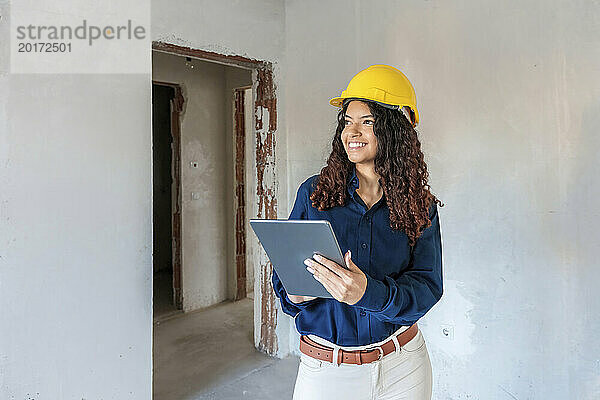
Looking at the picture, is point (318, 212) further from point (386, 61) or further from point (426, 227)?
point (386, 61)

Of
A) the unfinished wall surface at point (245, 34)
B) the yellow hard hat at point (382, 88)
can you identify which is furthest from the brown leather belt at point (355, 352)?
the unfinished wall surface at point (245, 34)

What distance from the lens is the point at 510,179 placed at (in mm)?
2373

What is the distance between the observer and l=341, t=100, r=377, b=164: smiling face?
1.40 metres

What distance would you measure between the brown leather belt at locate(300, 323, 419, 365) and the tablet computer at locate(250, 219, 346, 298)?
0.63ft

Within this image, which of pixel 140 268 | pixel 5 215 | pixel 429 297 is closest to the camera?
pixel 429 297

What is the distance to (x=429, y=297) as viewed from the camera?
134cm

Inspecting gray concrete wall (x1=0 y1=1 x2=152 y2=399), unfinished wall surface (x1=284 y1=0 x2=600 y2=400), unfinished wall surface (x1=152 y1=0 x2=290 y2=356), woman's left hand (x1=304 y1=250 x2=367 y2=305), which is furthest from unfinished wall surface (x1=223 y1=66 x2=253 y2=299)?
woman's left hand (x1=304 y1=250 x2=367 y2=305)

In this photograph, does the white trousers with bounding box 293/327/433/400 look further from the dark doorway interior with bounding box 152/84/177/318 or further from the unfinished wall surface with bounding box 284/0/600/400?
the dark doorway interior with bounding box 152/84/177/318

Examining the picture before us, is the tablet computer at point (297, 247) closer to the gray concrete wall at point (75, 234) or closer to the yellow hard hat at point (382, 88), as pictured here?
the yellow hard hat at point (382, 88)

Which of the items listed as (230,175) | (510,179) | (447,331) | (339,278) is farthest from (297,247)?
(230,175)

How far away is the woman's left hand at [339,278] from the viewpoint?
1149 millimetres

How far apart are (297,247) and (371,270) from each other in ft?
1.05

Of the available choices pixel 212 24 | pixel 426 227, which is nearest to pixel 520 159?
pixel 426 227

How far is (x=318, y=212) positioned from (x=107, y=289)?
1430 mm
